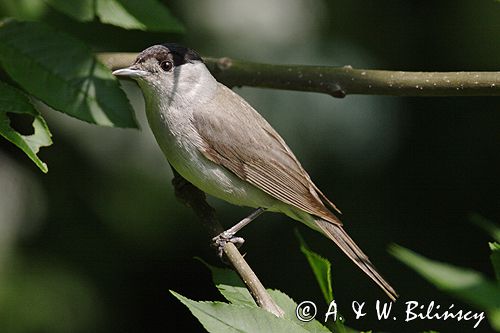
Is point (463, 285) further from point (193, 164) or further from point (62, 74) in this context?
point (193, 164)

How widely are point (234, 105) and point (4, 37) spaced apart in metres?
1.07

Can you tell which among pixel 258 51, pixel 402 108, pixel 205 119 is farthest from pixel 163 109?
pixel 402 108

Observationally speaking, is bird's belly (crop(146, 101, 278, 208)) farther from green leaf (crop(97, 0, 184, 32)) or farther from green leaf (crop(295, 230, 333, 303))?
green leaf (crop(295, 230, 333, 303))

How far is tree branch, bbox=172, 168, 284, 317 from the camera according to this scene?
220cm

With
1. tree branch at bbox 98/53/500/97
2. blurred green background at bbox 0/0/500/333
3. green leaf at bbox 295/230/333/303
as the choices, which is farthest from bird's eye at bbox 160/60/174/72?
green leaf at bbox 295/230/333/303

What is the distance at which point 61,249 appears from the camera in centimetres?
435

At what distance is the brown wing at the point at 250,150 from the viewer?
3.44 m

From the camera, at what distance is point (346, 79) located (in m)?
3.05

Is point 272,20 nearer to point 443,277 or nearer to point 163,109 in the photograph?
point 163,109

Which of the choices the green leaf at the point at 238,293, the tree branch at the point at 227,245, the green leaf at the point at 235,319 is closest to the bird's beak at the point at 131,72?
the tree branch at the point at 227,245

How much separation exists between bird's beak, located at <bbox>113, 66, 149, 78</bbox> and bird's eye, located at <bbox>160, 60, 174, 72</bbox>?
4.0 inches

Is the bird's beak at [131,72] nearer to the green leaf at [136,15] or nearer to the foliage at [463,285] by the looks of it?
the green leaf at [136,15]

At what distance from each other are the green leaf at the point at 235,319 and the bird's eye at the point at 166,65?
1862mm

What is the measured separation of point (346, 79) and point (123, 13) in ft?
2.88
